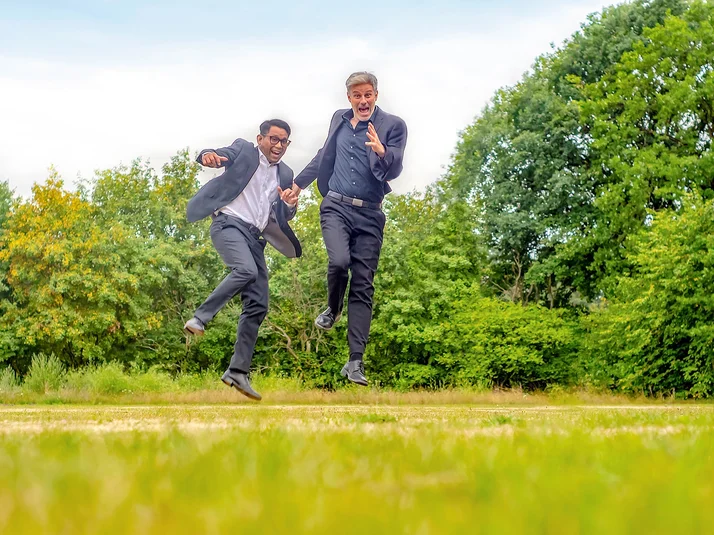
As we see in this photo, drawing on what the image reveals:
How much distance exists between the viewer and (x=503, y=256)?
117 feet

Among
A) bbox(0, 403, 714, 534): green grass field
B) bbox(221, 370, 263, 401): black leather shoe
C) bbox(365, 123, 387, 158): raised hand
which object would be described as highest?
bbox(365, 123, 387, 158): raised hand

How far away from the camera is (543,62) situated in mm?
34844

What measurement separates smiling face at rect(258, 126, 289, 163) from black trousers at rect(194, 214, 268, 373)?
3.04 feet

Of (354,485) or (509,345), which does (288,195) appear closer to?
(354,485)

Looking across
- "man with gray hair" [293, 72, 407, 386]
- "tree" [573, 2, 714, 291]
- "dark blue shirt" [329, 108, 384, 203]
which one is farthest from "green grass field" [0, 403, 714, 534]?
"tree" [573, 2, 714, 291]

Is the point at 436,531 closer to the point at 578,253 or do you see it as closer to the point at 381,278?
the point at 578,253

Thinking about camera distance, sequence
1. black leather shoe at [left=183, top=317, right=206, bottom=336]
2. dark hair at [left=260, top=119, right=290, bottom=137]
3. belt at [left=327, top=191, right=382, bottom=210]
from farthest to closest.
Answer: dark hair at [left=260, top=119, right=290, bottom=137] < belt at [left=327, top=191, right=382, bottom=210] < black leather shoe at [left=183, top=317, right=206, bottom=336]

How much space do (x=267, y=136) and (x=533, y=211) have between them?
23913 millimetres

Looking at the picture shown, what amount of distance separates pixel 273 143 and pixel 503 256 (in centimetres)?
2709

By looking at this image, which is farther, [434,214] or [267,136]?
[434,214]

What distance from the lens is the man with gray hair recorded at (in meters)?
8.49

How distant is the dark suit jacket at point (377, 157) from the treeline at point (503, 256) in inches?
754

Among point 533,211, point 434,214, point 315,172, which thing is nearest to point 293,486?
point 315,172

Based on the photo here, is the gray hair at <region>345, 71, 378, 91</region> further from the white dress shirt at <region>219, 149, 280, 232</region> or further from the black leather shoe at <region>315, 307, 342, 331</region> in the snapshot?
the black leather shoe at <region>315, 307, 342, 331</region>
